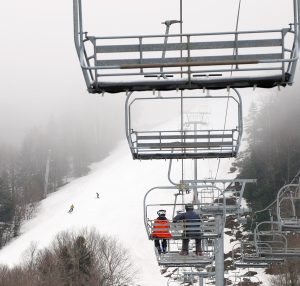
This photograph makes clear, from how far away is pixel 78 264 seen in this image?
54.9m

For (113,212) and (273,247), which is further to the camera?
(113,212)

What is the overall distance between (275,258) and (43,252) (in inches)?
1728

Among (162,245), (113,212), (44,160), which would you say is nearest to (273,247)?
(162,245)

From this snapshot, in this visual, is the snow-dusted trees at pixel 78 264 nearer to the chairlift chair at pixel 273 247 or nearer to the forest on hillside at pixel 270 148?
the forest on hillside at pixel 270 148

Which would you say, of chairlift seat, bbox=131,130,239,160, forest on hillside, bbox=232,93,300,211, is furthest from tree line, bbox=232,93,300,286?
chairlift seat, bbox=131,130,239,160

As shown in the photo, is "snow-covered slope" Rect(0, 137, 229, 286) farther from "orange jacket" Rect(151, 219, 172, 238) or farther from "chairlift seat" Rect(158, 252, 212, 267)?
"orange jacket" Rect(151, 219, 172, 238)

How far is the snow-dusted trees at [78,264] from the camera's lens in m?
51.0

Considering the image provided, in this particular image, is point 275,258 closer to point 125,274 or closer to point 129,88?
point 129,88

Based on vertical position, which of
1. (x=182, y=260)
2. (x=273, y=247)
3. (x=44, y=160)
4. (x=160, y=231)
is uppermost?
(x=160, y=231)

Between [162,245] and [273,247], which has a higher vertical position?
[162,245]

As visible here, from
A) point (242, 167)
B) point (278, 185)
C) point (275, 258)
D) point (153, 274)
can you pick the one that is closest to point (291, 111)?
point (242, 167)

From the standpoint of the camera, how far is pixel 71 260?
5500 centimetres

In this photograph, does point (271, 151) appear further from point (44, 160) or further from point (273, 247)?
point (273, 247)

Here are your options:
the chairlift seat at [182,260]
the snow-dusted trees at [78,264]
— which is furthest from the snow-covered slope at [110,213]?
the chairlift seat at [182,260]
